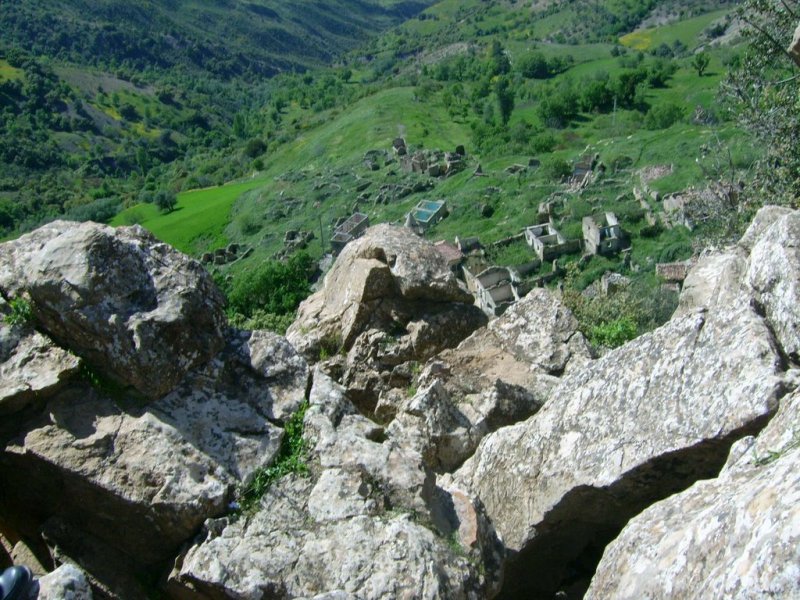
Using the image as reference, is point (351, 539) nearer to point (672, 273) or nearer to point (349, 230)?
point (672, 273)

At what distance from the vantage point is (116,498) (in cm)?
873

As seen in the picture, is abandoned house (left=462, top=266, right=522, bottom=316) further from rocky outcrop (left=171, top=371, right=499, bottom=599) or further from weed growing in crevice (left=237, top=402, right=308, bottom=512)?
rocky outcrop (left=171, top=371, right=499, bottom=599)

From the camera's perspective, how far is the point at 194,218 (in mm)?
134000

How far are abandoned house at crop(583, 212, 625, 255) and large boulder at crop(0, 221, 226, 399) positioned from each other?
235 ft

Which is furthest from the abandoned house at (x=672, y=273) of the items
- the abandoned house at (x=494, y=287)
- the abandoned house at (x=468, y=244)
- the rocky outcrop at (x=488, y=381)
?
the rocky outcrop at (x=488, y=381)

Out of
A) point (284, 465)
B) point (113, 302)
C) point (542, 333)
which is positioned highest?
point (113, 302)

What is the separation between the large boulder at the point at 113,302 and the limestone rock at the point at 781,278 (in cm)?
773

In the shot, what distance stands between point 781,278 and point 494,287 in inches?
2374

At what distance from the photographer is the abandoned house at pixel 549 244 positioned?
79.4m

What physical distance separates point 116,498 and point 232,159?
182532 millimetres

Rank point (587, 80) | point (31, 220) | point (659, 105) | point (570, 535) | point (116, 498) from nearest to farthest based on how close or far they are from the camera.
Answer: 1. point (116, 498)
2. point (570, 535)
3. point (659, 105)
4. point (31, 220)
5. point (587, 80)

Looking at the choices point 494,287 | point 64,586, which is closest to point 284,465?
Result: point 64,586

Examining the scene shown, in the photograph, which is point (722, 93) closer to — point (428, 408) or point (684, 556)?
point (428, 408)

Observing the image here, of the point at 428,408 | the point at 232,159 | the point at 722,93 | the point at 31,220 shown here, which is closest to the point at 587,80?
the point at 232,159
